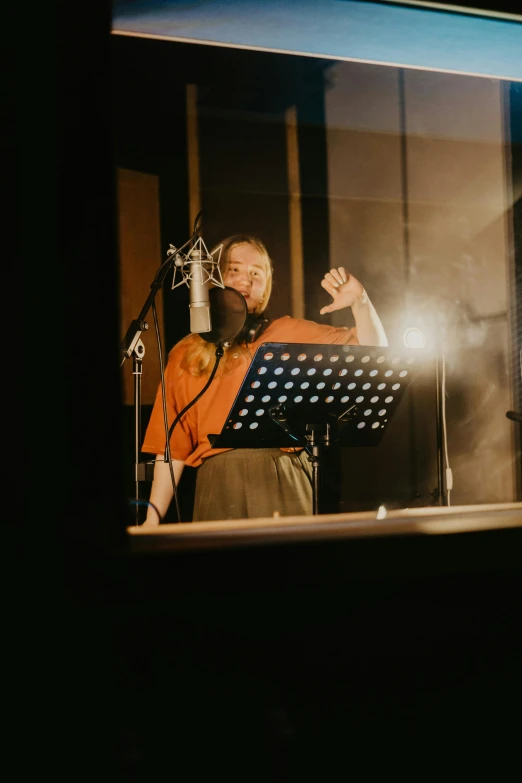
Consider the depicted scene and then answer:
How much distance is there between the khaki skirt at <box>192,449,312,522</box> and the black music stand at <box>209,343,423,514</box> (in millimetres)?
569

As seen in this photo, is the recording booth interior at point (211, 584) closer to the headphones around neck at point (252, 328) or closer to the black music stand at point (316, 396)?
the black music stand at point (316, 396)

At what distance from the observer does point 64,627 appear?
1.09 meters

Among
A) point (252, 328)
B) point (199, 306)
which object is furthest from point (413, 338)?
point (199, 306)

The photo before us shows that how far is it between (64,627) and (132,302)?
2.64m

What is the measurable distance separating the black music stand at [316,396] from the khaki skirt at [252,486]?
0.57m

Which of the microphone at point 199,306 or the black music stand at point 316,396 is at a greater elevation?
the microphone at point 199,306

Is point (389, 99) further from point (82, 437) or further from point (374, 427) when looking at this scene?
point (82, 437)

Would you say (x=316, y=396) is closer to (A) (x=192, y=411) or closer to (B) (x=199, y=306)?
(B) (x=199, y=306)

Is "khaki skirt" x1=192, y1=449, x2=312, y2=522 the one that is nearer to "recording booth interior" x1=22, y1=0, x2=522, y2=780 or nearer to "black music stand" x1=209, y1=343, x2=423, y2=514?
"black music stand" x1=209, y1=343, x2=423, y2=514

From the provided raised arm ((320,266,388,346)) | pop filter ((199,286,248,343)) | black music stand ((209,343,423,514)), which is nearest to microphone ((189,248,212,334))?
pop filter ((199,286,248,343))

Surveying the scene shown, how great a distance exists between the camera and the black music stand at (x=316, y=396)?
1859 millimetres

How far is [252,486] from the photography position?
107 inches

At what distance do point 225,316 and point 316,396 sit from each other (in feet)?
1.44

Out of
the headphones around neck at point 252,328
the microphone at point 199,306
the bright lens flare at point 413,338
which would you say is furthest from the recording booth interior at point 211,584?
the headphones around neck at point 252,328
